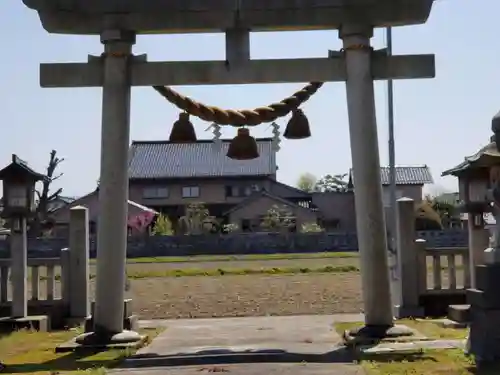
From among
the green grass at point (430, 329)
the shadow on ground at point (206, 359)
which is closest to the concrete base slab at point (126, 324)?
the shadow on ground at point (206, 359)

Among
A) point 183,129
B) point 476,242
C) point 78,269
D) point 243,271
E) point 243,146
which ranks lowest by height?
point 243,271

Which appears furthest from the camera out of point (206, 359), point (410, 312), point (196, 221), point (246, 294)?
point (196, 221)

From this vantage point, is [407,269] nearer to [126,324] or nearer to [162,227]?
[126,324]

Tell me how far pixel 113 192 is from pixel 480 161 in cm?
463

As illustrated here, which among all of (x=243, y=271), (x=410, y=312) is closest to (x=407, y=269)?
(x=410, y=312)

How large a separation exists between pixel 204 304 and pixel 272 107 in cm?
775

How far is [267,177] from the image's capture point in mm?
61156

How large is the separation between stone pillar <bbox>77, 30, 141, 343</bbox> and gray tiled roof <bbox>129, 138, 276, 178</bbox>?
166ft

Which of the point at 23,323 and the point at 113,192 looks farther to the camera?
the point at 23,323

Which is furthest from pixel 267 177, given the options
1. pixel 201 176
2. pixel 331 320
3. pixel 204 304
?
pixel 331 320

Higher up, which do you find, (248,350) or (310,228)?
(310,228)

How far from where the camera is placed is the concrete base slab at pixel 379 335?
332 inches

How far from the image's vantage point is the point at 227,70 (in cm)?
902

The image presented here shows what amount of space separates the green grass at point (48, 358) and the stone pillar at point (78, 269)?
6.44 feet
